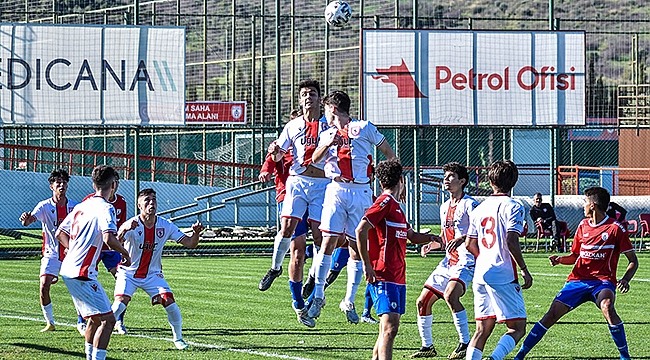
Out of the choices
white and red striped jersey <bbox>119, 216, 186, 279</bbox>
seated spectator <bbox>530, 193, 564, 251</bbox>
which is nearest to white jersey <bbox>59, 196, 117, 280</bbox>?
white and red striped jersey <bbox>119, 216, 186, 279</bbox>

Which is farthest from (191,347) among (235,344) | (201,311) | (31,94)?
(31,94)

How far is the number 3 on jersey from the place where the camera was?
32.9 feet

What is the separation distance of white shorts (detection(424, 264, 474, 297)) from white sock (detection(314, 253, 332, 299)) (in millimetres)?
1574

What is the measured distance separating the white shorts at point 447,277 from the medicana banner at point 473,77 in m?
16.0

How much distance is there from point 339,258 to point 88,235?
494cm

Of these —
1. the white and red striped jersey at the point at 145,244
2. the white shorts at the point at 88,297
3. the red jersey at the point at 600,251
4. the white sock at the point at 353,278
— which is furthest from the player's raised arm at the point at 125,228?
the red jersey at the point at 600,251

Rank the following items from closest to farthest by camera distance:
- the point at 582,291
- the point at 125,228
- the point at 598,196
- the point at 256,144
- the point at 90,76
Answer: the point at 582,291, the point at 598,196, the point at 125,228, the point at 90,76, the point at 256,144

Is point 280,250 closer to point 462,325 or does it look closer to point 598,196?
point 462,325

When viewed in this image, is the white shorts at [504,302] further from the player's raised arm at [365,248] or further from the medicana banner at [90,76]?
the medicana banner at [90,76]

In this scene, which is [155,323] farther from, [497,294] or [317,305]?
[497,294]

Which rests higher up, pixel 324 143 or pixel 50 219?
pixel 324 143

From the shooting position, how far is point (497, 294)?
→ 10.0m

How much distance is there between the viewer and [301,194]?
45.9 ft

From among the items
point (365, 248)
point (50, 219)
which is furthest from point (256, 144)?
point (365, 248)
